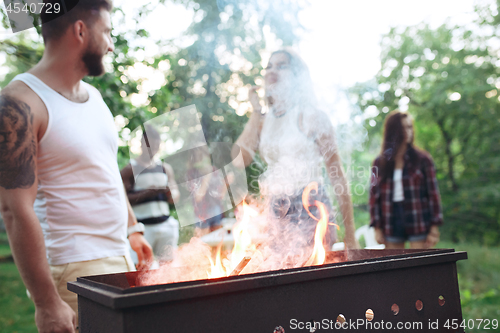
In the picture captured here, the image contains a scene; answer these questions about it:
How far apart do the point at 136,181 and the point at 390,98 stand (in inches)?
301

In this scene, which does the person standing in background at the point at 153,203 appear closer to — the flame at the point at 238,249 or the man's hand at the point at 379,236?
the flame at the point at 238,249

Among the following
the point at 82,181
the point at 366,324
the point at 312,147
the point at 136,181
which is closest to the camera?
the point at 366,324

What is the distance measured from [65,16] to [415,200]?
10.8 ft

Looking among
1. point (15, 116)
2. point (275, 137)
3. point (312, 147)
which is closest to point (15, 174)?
point (15, 116)

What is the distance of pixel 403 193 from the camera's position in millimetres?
3658

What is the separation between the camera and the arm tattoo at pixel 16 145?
1.49m

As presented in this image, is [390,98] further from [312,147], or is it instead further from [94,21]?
[94,21]

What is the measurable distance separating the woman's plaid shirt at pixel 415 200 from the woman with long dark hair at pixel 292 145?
162 centimetres

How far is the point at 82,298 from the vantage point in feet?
4.38

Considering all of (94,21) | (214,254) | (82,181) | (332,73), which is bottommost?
(214,254)

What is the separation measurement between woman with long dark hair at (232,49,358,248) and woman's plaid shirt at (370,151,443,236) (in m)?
1.62

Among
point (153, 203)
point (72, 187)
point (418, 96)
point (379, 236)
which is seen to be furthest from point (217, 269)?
point (418, 96)

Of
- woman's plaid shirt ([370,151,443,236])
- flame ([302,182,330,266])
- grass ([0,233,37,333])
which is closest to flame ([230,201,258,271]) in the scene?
flame ([302,182,330,266])

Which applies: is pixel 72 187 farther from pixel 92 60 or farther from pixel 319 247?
pixel 319 247
